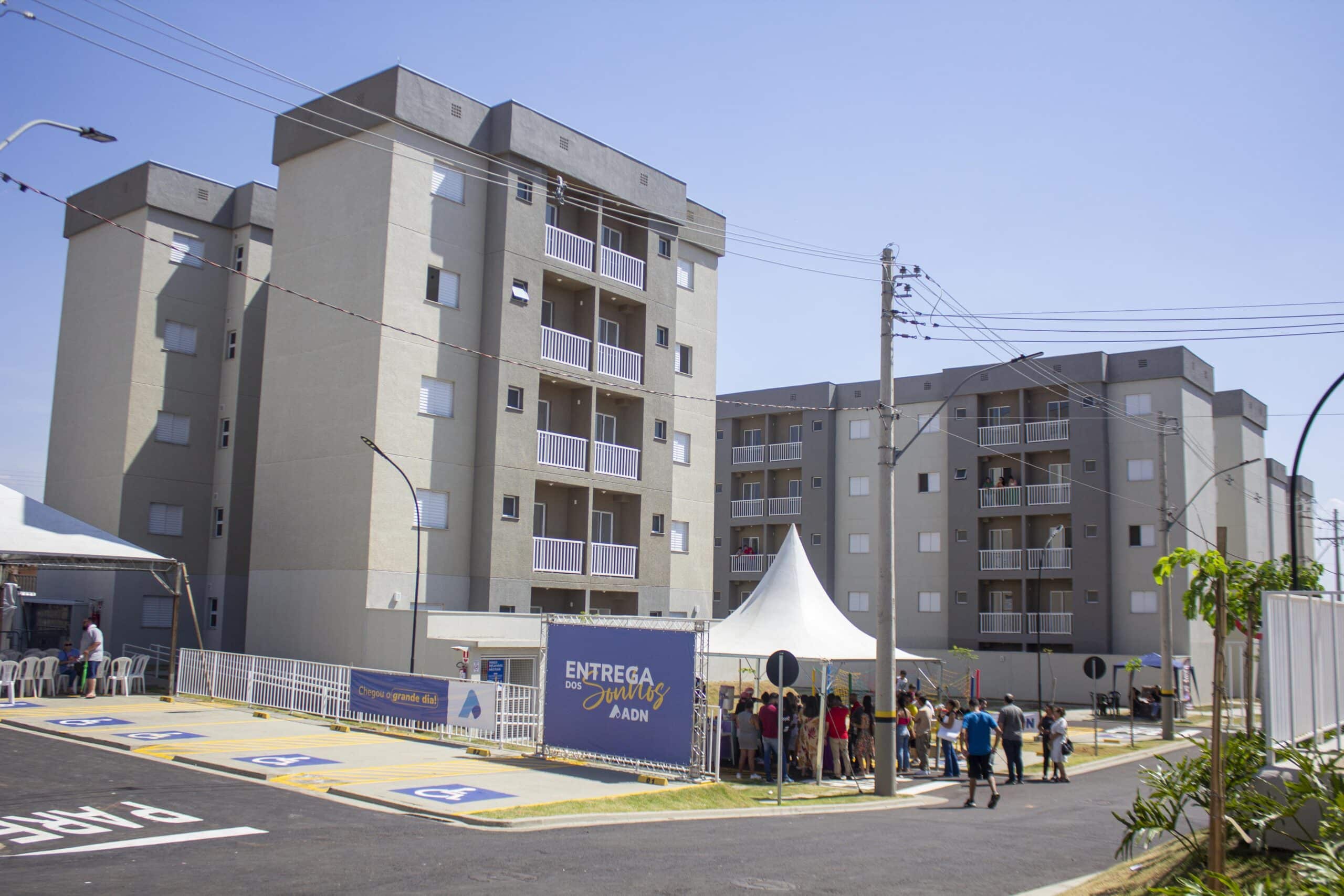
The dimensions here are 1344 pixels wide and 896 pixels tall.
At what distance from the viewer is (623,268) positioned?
36.5m

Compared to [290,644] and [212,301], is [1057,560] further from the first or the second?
[212,301]

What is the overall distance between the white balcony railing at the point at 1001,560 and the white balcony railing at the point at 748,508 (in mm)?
12462

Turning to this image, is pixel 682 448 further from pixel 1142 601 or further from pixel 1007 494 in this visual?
pixel 1142 601

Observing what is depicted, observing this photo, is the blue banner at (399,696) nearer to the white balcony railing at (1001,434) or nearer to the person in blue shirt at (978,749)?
the person in blue shirt at (978,749)

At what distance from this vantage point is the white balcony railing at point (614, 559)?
34938 mm

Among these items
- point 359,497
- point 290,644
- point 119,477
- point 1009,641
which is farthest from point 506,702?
point 1009,641

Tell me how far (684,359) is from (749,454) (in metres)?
21.6

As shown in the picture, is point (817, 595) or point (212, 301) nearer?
point (817, 595)

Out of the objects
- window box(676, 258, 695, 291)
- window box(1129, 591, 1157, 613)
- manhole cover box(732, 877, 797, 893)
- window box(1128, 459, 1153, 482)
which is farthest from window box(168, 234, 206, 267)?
window box(1129, 591, 1157, 613)

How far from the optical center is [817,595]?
2538 centimetres

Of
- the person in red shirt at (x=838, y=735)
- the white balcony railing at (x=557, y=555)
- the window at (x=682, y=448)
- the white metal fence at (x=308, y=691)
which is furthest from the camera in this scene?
the window at (x=682, y=448)

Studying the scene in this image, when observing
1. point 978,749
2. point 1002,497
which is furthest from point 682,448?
point 978,749

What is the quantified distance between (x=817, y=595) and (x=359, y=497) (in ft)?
44.1

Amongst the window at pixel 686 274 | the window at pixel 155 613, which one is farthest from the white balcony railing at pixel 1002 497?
the window at pixel 155 613
